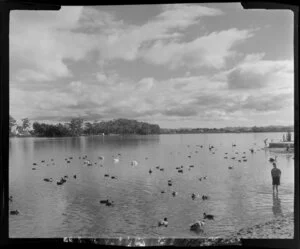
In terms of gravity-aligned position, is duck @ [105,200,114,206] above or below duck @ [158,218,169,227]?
above

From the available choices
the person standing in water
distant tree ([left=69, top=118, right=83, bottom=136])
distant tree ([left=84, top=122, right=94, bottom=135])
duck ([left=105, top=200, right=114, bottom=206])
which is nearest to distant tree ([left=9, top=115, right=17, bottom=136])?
distant tree ([left=69, top=118, right=83, bottom=136])

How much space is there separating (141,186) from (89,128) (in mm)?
545

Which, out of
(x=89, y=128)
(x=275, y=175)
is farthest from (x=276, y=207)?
(x=89, y=128)

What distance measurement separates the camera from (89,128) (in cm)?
247

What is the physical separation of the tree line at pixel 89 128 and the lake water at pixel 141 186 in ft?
0.14

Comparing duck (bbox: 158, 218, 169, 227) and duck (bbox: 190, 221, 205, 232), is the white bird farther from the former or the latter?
duck (bbox: 158, 218, 169, 227)

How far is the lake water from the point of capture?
2338 mm

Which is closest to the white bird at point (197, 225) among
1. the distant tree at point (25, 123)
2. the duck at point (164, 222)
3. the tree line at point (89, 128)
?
the duck at point (164, 222)

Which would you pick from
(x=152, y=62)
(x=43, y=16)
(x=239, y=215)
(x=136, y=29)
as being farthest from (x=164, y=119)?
(x=43, y=16)

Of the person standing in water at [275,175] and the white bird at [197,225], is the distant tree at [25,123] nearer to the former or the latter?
the white bird at [197,225]

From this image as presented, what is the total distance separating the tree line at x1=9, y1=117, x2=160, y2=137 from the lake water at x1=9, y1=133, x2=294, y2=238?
0.14ft

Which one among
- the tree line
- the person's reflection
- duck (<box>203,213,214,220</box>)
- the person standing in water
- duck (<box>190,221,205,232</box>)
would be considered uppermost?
the tree line

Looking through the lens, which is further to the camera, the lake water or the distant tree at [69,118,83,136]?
the distant tree at [69,118,83,136]

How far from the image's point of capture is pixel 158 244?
2.25 meters
